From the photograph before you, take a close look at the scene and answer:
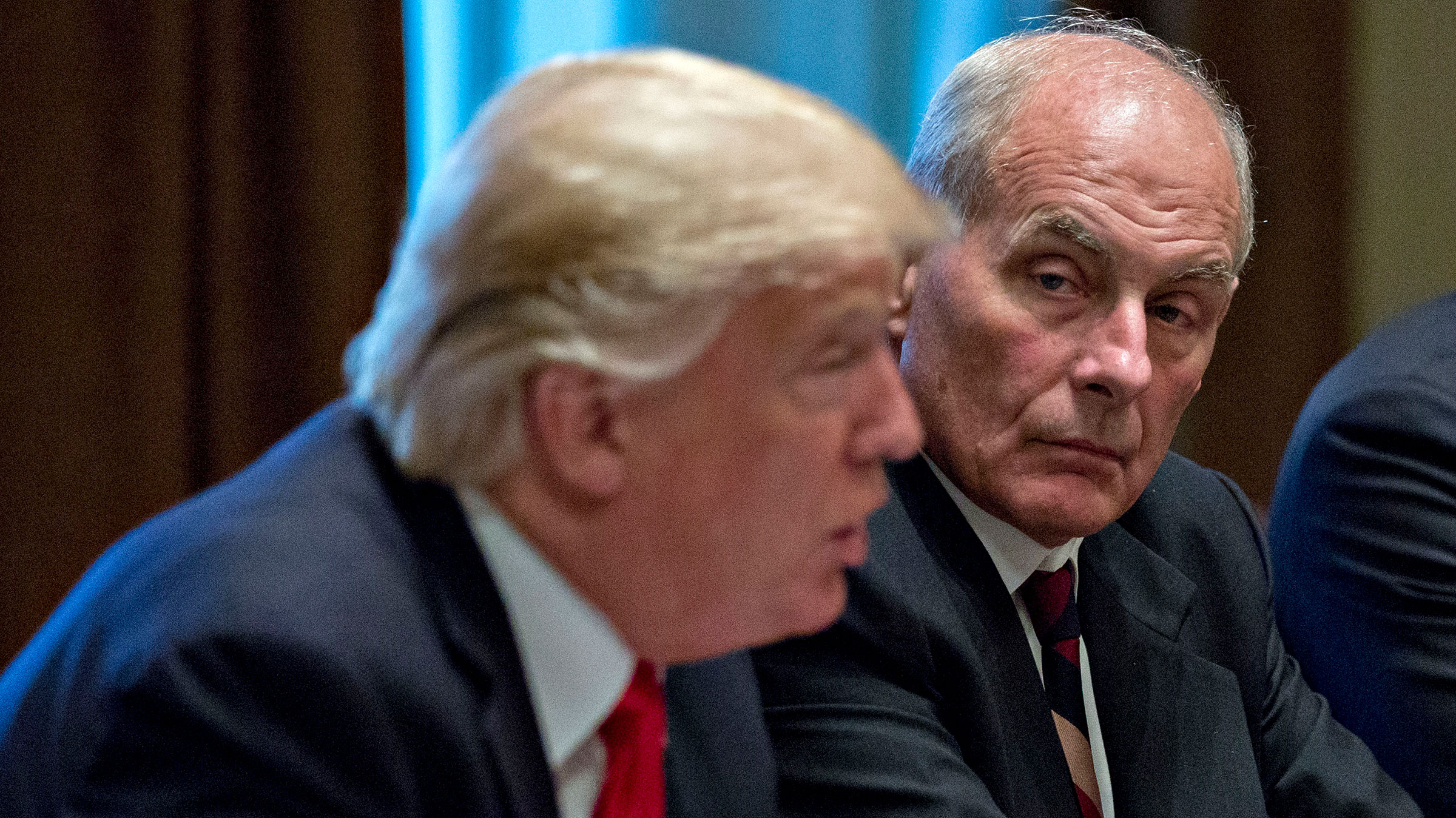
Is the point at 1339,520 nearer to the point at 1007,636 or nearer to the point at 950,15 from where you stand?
the point at 1007,636

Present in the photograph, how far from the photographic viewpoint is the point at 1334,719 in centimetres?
182

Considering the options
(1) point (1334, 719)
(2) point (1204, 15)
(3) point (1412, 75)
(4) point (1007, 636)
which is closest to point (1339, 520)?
(1) point (1334, 719)

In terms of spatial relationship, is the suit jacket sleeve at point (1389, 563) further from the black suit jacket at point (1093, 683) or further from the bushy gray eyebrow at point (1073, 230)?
the bushy gray eyebrow at point (1073, 230)

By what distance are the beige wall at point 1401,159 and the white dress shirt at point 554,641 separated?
9.33 feet

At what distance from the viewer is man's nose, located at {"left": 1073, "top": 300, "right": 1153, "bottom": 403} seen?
141 centimetres

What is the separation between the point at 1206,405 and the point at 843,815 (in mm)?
2214

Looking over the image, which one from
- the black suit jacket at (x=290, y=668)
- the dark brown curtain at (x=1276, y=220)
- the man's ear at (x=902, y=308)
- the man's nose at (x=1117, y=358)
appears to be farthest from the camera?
the dark brown curtain at (x=1276, y=220)

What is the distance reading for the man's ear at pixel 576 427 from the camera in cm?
90

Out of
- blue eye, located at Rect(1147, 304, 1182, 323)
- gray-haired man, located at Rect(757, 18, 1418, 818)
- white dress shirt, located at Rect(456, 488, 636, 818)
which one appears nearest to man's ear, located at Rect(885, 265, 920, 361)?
gray-haired man, located at Rect(757, 18, 1418, 818)

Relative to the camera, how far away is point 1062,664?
1513mm

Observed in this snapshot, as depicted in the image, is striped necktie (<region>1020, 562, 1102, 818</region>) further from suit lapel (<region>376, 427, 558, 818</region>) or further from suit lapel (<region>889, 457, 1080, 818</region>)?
suit lapel (<region>376, 427, 558, 818</region>)

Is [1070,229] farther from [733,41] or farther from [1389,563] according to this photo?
[733,41]

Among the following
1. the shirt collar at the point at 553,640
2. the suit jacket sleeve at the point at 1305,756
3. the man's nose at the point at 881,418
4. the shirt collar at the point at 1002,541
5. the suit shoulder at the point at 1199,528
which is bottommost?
the suit jacket sleeve at the point at 1305,756

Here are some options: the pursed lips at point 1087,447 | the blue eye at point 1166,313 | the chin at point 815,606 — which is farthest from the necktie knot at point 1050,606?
the chin at point 815,606
